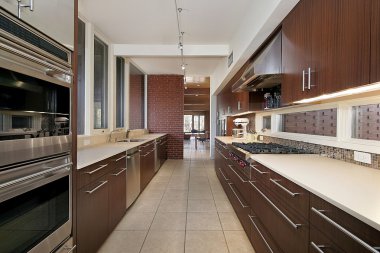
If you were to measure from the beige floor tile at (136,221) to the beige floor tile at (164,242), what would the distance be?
23cm

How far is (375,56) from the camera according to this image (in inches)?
43.8

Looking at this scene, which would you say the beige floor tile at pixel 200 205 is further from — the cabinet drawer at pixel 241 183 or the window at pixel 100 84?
the window at pixel 100 84

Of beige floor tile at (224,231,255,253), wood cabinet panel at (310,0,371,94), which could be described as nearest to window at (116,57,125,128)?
beige floor tile at (224,231,255,253)

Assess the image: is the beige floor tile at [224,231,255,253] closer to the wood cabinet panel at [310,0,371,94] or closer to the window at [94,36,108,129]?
the wood cabinet panel at [310,0,371,94]

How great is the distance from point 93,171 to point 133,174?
57.8 inches

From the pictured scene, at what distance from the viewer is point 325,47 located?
1.55 metres

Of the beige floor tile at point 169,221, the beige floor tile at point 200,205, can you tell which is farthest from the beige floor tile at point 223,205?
the beige floor tile at point 169,221

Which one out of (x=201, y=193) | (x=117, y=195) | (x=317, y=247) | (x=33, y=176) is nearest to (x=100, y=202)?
(x=117, y=195)

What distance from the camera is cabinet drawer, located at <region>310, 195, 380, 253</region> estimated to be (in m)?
0.81

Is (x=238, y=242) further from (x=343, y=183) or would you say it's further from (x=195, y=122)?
(x=195, y=122)

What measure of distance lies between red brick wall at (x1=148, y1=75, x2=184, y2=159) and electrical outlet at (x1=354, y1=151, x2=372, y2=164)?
622cm

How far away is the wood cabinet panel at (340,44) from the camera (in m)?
1.20

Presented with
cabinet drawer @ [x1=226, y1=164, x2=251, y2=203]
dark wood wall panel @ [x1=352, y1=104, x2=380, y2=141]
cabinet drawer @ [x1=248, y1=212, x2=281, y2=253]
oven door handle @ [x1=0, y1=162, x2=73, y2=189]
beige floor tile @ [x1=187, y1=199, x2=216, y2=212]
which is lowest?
beige floor tile @ [x1=187, y1=199, x2=216, y2=212]

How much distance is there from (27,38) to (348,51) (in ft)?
5.96
